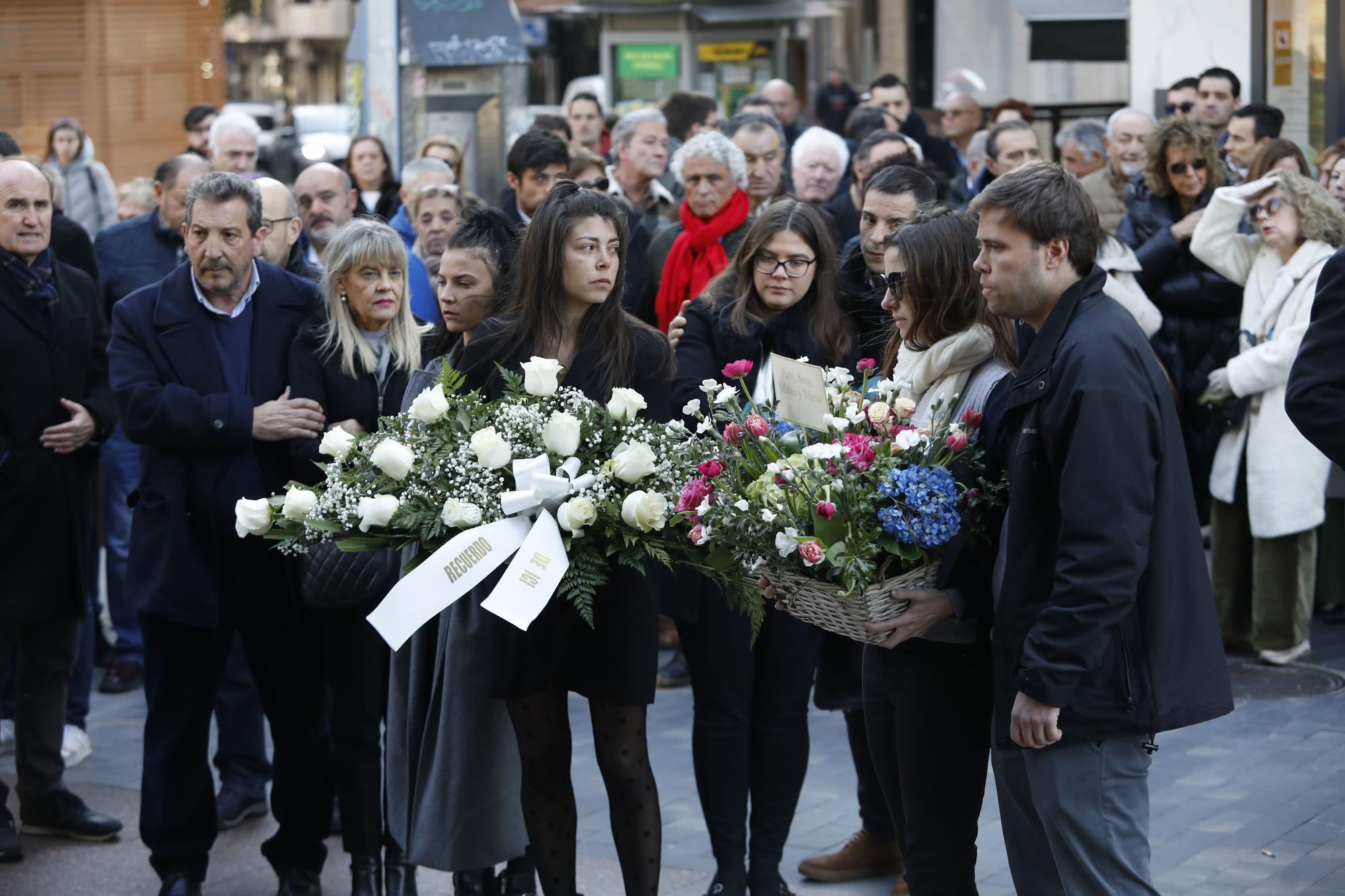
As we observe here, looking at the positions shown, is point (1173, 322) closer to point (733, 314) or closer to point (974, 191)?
point (974, 191)

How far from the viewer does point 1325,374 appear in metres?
3.40

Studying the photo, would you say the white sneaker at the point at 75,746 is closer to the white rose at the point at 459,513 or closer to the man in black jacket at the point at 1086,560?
the white rose at the point at 459,513

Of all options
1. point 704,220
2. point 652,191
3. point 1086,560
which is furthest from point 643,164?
point 1086,560

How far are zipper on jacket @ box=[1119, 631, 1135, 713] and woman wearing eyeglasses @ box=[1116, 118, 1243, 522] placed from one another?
460 cm

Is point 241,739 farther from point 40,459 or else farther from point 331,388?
point 331,388

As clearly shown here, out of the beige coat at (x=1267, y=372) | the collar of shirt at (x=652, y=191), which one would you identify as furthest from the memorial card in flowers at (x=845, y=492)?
the collar of shirt at (x=652, y=191)

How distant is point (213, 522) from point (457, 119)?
6842 mm

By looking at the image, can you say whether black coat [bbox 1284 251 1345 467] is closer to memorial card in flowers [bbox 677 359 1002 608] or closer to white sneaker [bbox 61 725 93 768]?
memorial card in flowers [bbox 677 359 1002 608]

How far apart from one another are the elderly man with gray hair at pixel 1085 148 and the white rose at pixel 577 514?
6.85 meters

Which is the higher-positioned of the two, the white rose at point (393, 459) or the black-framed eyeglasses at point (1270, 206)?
the black-framed eyeglasses at point (1270, 206)

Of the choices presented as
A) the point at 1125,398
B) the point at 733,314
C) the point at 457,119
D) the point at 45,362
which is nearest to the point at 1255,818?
the point at 733,314

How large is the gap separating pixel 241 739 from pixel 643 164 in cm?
411

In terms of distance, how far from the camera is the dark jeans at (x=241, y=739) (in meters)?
6.12

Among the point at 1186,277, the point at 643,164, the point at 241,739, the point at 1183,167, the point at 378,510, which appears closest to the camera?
the point at 378,510
